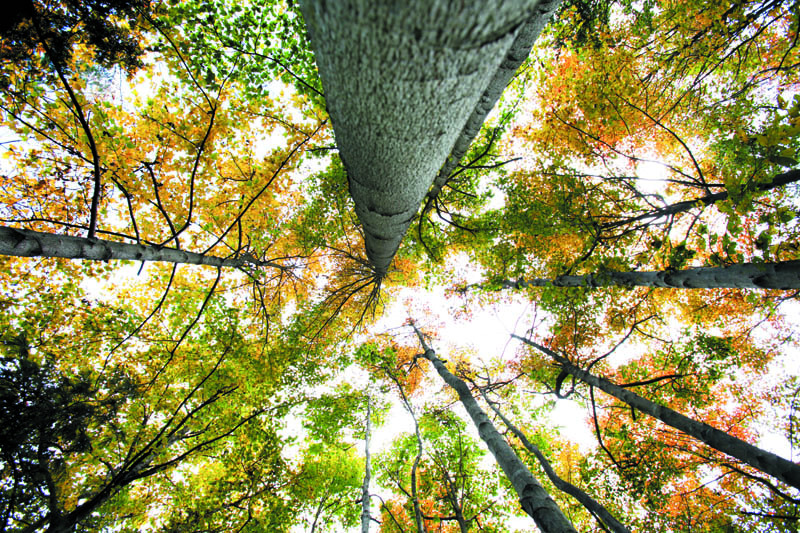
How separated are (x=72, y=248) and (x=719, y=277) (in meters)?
6.45

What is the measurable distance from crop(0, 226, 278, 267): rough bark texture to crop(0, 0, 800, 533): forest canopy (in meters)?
0.02

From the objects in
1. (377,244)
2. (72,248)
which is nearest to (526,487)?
(377,244)

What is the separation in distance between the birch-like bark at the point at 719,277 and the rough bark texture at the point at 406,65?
3415mm

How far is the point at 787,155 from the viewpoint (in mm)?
2088

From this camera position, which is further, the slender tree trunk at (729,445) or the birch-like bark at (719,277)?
the slender tree trunk at (729,445)

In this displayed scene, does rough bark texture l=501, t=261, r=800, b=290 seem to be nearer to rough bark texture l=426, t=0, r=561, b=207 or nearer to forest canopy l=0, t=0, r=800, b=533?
forest canopy l=0, t=0, r=800, b=533

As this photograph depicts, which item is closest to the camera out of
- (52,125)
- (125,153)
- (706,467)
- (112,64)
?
(112,64)

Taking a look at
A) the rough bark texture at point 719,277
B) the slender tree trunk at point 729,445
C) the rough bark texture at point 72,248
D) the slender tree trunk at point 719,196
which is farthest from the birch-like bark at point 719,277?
the rough bark texture at point 72,248

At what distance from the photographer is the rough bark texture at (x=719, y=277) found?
2.38 metres

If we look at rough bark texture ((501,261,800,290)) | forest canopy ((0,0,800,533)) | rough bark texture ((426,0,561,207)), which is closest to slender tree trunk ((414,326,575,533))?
forest canopy ((0,0,800,533))

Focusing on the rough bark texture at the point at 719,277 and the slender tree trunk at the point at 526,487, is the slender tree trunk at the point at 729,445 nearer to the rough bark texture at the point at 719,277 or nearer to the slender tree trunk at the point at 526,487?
the rough bark texture at the point at 719,277

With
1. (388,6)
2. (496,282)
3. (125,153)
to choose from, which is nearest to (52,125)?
(125,153)

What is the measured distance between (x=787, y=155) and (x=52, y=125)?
324 inches

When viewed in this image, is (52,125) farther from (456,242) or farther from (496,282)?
(496,282)
